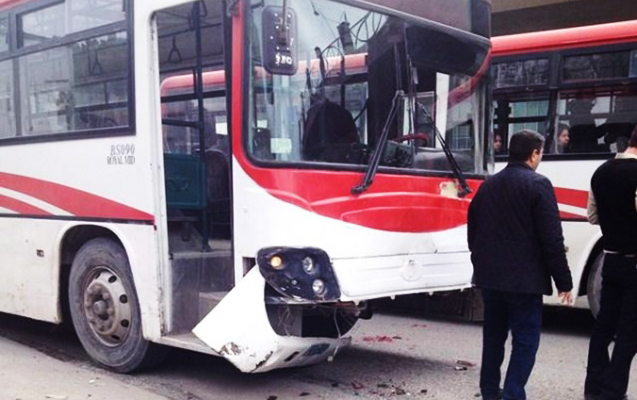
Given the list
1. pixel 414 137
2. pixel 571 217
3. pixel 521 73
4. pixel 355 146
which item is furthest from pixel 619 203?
pixel 521 73

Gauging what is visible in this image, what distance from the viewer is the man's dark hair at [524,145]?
4.92 m

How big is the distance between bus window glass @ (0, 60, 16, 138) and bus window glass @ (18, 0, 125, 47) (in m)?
0.35

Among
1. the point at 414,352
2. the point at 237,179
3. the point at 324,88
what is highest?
the point at 324,88

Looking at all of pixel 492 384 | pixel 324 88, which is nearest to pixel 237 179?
pixel 324 88

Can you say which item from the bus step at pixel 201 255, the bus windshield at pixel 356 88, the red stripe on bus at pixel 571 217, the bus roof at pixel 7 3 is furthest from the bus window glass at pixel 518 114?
the bus roof at pixel 7 3

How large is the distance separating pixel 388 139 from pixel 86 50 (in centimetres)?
271

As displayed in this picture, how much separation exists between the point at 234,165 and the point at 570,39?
459 centimetres

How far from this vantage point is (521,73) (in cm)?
835

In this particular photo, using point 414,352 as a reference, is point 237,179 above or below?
above

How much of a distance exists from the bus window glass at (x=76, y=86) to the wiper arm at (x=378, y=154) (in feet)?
6.57

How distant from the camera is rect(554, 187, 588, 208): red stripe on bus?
7754 millimetres

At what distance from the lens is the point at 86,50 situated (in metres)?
6.27

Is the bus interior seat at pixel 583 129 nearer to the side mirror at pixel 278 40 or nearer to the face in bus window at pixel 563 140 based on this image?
the face in bus window at pixel 563 140

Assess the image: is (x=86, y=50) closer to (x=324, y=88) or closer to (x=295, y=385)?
(x=324, y=88)
